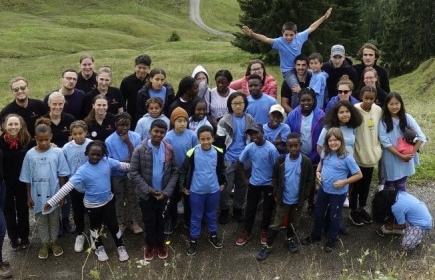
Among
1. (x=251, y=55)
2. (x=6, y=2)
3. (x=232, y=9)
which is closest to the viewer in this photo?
(x=251, y=55)

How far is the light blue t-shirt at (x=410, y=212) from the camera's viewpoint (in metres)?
7.32

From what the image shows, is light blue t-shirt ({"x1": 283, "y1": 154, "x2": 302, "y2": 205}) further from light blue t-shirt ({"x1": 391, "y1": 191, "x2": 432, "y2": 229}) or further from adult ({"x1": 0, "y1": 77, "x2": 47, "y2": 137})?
adult ({"x1": 0, "y1": 77, "x2": 47, "y2": 137})

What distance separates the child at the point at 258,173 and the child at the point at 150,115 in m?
1.55

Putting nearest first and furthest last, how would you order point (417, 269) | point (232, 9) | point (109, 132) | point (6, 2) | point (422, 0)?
point (417, 269)
point (109, 132)
point (422, 0)
point (6, 2)
point (232, 9)

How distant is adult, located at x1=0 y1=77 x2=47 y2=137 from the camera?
7.68 m

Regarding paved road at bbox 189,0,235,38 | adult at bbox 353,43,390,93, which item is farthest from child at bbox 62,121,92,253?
paved road at bbox 189,0,235,38

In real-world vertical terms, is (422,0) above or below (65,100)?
above

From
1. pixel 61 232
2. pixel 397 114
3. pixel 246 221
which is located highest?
pixel 397 114

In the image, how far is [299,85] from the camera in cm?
905

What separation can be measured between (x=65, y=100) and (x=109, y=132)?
44.3 inches

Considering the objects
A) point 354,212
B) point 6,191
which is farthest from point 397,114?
point 6,191

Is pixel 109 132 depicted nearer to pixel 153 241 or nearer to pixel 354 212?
pixel 153 241

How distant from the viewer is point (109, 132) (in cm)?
798

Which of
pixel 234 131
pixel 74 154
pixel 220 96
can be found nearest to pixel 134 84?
pixel 220 96
